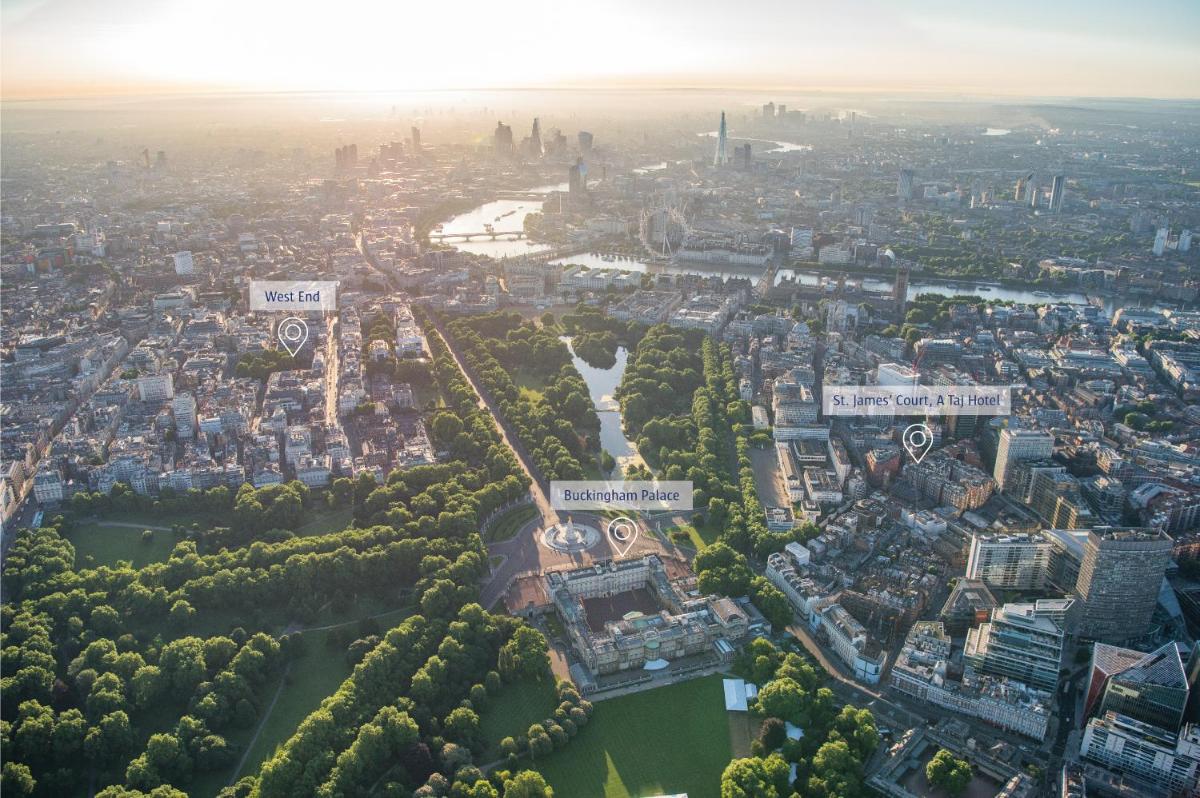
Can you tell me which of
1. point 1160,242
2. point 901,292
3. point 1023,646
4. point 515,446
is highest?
point 1160,242

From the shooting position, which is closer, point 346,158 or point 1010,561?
point 1010,561

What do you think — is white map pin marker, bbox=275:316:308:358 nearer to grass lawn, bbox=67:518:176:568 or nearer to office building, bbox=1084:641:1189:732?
grass lawn, bbox=67:518:176:568

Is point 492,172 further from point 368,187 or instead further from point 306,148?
point 306,148

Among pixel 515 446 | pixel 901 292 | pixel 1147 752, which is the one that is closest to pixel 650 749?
pixel 1147 752

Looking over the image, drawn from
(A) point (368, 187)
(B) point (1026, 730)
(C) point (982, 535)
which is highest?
(A) point (368, 187)

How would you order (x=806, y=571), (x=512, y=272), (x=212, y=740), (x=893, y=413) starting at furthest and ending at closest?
(x=512, y=272)
(x=893, y=413)
(x=806, y=571)
(x=212, y=740)

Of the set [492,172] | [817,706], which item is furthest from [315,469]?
[492,172]

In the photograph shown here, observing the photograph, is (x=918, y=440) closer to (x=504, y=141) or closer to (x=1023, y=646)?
(x=1023, y=646)
